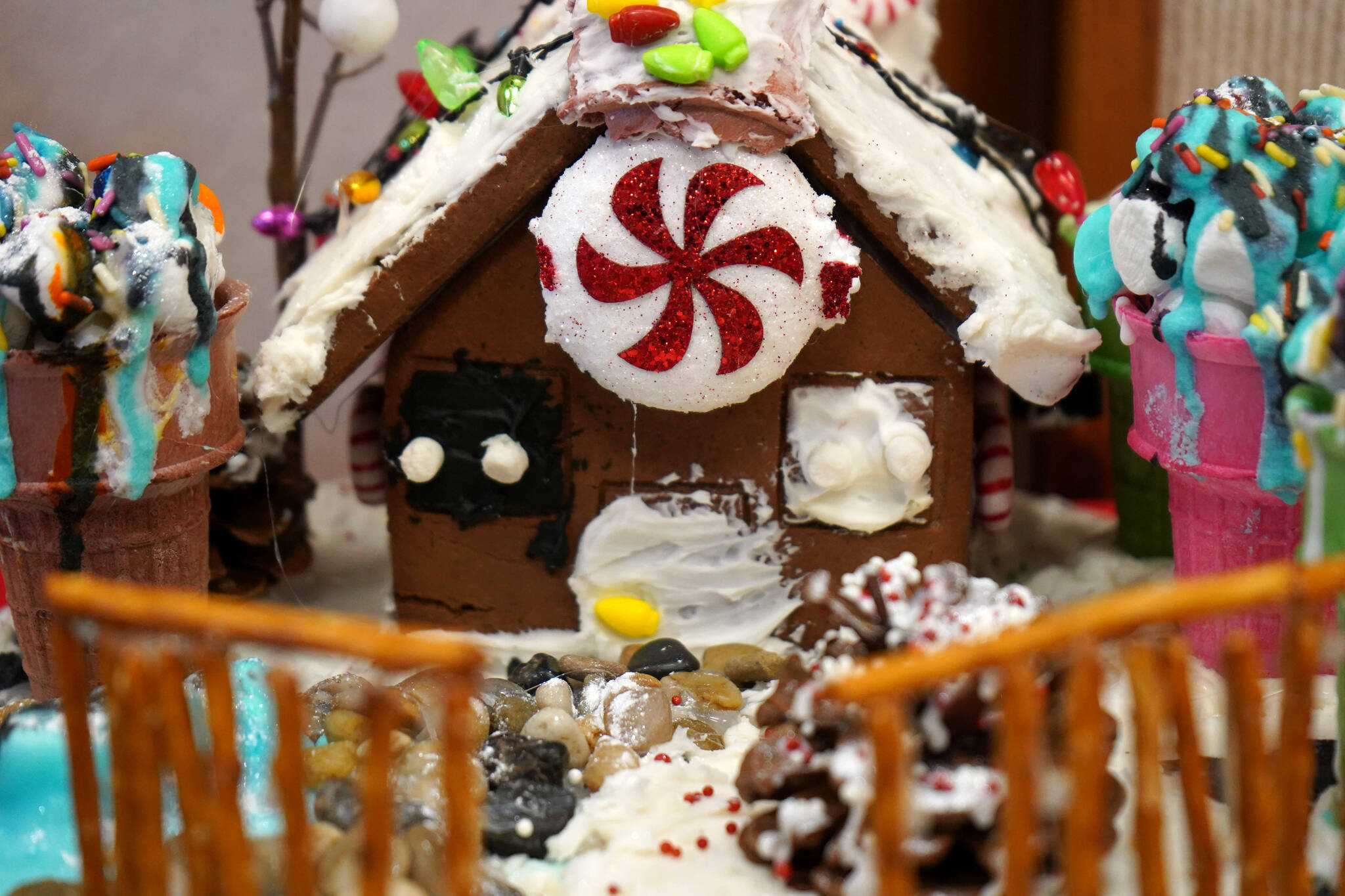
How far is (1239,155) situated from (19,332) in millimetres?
1445

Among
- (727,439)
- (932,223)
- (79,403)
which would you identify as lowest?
(727,439)

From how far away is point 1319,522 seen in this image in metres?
1.31

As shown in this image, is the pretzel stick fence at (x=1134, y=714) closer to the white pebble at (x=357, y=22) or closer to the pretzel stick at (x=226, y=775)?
the pretzel stick at (x=226, y=775)

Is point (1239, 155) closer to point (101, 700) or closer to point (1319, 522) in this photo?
point (1319, 522)

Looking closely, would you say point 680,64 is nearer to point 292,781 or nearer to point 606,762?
point 606,762

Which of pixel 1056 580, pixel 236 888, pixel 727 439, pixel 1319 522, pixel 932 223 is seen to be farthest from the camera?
pixel 1056 580

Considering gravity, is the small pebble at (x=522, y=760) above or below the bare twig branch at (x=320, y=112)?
below

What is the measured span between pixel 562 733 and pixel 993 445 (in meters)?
0.91

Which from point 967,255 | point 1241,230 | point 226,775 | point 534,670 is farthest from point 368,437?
point 1241,230

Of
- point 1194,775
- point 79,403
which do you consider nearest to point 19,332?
point 79,403

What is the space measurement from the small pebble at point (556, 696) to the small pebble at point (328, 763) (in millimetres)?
277

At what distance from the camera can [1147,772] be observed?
1.08 metres

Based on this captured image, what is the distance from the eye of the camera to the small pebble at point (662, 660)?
1868 mm

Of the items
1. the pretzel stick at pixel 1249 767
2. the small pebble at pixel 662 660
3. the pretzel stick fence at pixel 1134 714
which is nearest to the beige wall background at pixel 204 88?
the small pebble at pixel 662 660
